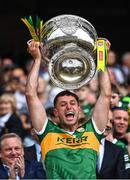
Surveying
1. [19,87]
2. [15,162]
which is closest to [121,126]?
[15,162]

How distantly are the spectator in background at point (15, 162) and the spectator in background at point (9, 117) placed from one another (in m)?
2.05

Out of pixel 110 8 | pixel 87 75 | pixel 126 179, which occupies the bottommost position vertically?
pixel 126 179

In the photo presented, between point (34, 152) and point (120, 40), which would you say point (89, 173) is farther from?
point (120, 40)

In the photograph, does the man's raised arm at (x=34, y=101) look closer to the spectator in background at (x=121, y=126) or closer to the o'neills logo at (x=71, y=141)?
the o'neills logo at (x=71, y=141)

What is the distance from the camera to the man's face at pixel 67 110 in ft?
33.8

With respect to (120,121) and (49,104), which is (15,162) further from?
(49,104)

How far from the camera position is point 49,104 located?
14.9 metres

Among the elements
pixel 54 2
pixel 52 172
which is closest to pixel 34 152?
pixel 52 172

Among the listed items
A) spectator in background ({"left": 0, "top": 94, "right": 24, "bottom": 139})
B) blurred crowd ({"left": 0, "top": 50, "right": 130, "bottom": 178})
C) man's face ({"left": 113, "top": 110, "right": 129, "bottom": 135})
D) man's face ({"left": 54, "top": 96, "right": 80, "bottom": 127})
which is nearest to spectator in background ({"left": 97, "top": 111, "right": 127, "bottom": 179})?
blurred crowd ({"left": 0, "top": 50, "right": 130, "bottom": 178})

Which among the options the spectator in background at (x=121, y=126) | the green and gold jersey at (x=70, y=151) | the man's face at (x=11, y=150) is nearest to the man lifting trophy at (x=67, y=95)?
the green and gold jersey at (x=70, y=151)

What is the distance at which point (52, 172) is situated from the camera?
400 inches

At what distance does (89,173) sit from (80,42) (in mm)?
1347

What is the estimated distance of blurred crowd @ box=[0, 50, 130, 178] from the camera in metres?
12.1

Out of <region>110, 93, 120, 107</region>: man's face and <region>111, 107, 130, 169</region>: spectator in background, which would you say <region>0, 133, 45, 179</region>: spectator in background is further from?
<region>110, 93, 120, 107</region>: man's face
